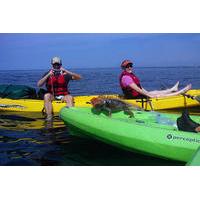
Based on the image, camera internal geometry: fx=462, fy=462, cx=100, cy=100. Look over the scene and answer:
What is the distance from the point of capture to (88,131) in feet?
17.9

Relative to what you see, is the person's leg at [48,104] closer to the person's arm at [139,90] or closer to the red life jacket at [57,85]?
the red life jacket at [57,85]

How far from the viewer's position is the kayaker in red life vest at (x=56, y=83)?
6.98 m

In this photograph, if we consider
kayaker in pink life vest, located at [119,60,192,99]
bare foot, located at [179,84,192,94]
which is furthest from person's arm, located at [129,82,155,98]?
bare foot, located at [179,84,192,94]

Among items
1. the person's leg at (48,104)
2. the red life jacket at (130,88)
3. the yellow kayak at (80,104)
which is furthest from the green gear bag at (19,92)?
the red life jacket at (130,88)

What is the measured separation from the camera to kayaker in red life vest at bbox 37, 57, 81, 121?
6.98 m

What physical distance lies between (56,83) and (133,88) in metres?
1.20

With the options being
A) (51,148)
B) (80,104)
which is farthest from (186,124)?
(80,104)

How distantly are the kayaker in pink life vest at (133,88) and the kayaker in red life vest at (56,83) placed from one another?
0.73m

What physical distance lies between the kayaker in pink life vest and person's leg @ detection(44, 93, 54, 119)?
1153mm
